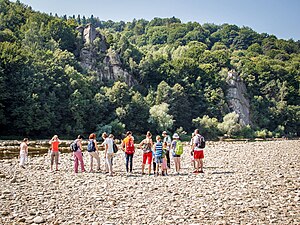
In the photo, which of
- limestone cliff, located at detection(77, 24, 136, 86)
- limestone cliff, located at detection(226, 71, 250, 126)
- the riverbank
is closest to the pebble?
the riverbank

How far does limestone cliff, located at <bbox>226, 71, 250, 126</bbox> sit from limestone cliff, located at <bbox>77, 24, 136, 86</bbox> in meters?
32.5

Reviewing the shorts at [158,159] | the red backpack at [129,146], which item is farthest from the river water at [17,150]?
the shorts at [158,159]

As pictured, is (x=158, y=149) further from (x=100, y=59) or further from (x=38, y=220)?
(x=100, y=59)

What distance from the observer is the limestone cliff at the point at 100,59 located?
97500mm

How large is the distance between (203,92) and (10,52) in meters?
61.1

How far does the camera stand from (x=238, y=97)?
4520 inches

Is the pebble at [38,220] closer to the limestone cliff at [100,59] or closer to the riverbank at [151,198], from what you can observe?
the riverbank at [151,198]

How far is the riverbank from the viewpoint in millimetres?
12559

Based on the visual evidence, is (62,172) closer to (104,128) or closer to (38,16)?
(104,128)

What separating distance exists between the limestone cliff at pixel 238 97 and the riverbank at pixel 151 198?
91201 mm

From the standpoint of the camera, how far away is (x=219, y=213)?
13039 millimetres

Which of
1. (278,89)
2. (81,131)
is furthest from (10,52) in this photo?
(278,89)

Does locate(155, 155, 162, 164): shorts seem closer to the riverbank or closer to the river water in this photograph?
the riverbank

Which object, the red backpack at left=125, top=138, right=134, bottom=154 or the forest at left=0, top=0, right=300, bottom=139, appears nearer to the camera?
the red backpack at left=125, top=138, right=134, bottom=154
